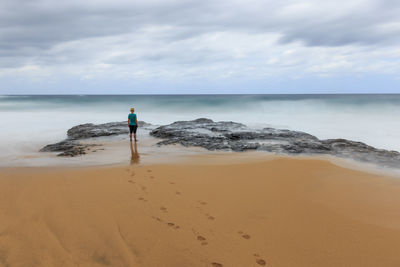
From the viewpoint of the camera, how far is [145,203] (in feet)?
15.0

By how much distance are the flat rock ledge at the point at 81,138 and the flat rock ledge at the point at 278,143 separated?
7.69 feet

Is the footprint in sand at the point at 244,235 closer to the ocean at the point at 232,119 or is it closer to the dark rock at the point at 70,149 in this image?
the dark rock at the point at 70,149

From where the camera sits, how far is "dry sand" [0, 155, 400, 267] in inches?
126

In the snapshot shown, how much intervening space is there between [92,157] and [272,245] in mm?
6311

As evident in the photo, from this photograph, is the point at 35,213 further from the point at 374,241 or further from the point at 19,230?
the point at 374,241

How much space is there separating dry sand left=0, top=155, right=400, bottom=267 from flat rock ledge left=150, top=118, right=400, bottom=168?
222cm

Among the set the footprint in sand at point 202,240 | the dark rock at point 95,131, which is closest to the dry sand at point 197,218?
the footprint in sand at point 202,240

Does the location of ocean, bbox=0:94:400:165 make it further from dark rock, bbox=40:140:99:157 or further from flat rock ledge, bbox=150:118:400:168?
flat rock ledge, bbox=150:118:400:168

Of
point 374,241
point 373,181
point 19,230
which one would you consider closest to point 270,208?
point 374,241

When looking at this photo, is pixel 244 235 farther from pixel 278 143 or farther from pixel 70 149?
pixel 70 149

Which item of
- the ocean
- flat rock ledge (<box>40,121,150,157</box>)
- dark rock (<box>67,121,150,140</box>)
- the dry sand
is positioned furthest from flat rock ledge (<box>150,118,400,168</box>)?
the ocean

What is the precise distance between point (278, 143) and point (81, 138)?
27.4 feet

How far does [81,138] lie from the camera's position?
12.0 m

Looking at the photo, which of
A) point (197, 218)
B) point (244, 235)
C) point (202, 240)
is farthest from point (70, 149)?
point (244, 235)
